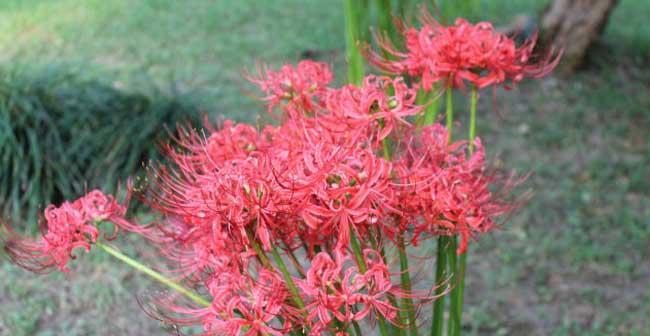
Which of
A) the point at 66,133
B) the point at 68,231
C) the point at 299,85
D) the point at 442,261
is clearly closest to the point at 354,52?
the point at 299,85

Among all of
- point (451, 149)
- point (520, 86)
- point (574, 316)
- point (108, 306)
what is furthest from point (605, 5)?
point (451, 149)

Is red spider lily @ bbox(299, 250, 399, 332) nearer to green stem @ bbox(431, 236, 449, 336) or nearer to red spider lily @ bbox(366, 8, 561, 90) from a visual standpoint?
green stem @ bbox(431, 236, 449, 336)

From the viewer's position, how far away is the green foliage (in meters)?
3.83

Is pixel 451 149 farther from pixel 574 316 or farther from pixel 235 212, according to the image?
pixel 574 316

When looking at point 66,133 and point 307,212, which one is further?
point 66,133

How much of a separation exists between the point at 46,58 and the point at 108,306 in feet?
11.6

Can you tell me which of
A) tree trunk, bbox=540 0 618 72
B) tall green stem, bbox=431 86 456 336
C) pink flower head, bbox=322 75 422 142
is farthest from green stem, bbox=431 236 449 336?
tree trunk, bbox=540 0 618 72

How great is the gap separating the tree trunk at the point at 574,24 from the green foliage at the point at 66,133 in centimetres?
280

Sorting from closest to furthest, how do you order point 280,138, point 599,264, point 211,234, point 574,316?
1. point 211,234
2. point 280,138
3. point 574,316
4. point 599,264

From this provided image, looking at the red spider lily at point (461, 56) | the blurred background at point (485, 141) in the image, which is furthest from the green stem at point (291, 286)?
the blurred background at point (485, 141)

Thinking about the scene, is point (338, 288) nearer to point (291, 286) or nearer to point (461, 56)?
point (291, 286)

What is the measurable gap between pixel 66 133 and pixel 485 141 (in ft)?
7.44

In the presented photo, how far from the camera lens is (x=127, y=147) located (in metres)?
4.02

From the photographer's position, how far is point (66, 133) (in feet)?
13.4
